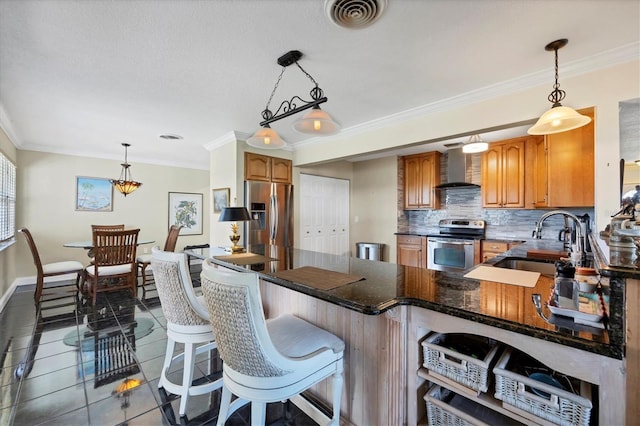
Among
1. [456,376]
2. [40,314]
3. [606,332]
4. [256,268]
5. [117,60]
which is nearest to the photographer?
[606,332]

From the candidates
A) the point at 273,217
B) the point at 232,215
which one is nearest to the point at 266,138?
the point at 232,215

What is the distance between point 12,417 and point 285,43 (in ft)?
9.49

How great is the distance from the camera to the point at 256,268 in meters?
1.78

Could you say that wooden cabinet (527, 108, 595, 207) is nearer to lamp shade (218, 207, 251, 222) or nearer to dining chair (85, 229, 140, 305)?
lamp shade (218, 207, 251, 222)

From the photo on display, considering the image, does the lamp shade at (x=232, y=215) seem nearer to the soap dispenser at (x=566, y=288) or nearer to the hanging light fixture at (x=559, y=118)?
the soap dispenser at (x=566, y=288)

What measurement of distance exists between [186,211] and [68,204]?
203 centimetres

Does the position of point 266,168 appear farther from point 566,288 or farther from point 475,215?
point 566,288

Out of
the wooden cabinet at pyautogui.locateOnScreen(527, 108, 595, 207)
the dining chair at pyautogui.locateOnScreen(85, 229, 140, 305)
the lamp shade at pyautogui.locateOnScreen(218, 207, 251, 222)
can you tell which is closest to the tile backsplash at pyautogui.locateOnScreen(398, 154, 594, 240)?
the wooden cabinet at pyautogui.locateOnScreen(527, 108, 595, 207)

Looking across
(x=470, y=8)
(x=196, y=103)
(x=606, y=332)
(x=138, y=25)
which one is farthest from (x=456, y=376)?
(x=196, y=103)

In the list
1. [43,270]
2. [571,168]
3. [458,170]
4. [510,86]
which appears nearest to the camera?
[510,86]

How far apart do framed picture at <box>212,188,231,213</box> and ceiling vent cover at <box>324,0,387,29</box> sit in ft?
9.87

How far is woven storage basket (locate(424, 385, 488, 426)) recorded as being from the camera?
1.08 metres

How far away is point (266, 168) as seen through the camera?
432cm

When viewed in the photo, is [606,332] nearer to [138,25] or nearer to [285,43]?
[285,43]
